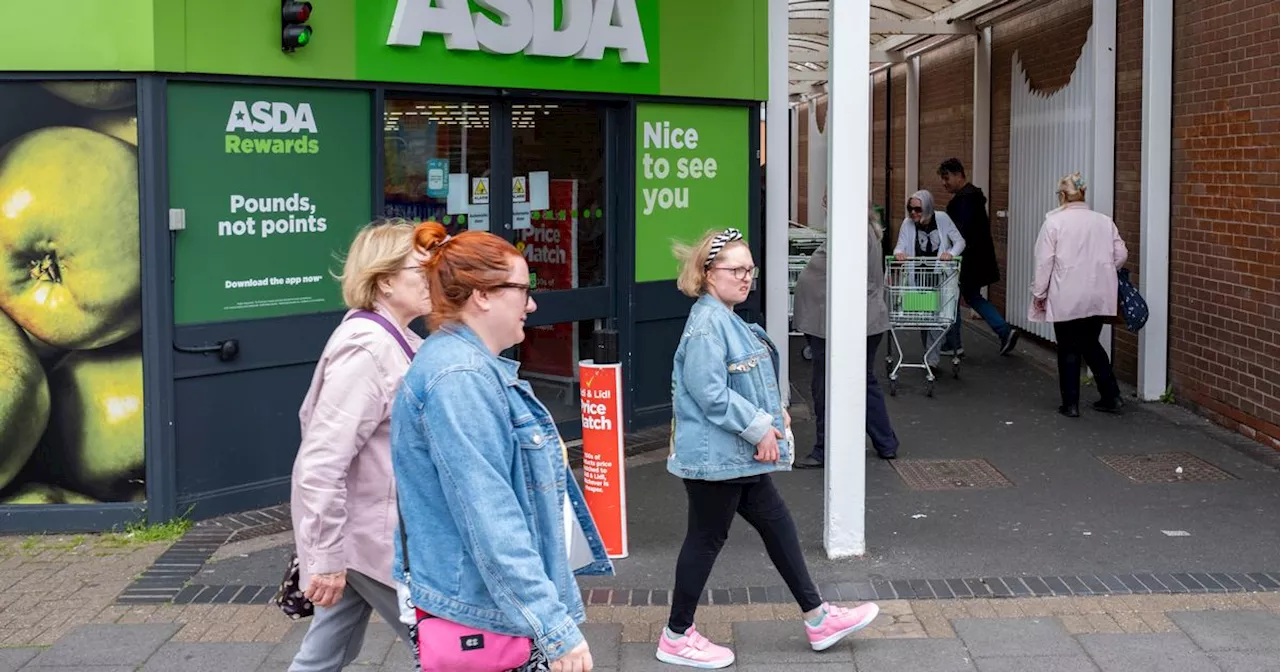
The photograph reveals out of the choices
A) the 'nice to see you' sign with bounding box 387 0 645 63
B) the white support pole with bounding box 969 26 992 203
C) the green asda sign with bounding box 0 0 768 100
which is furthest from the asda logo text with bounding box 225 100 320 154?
the white support pole with bounding box 969 26 992 203

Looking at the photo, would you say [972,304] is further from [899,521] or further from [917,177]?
[917,177]

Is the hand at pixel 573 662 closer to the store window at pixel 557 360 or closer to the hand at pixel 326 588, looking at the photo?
the hand at pixel 326 588

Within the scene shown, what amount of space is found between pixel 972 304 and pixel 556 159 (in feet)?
19.6

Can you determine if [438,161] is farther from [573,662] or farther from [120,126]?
[573,662]

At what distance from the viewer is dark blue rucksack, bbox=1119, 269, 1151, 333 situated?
10.7 m

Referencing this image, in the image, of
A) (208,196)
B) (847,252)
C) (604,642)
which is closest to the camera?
(604,642)

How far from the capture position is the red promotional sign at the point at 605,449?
7.02 meters

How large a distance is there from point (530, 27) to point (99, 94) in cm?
282

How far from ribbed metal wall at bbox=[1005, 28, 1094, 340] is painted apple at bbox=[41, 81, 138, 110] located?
814 centimetres

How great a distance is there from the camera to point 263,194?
8.20 meters

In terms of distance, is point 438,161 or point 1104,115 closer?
point 438,161

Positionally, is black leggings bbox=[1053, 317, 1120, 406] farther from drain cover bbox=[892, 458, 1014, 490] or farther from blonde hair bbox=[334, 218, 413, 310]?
blonde hair bbox=[334, 218, 413, 310]

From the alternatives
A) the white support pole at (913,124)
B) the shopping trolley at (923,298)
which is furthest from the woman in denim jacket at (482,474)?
the white support pole at (913,124)

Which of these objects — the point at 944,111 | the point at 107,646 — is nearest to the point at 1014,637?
the point at 107,646
